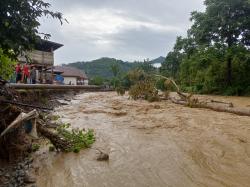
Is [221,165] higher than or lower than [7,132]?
lower

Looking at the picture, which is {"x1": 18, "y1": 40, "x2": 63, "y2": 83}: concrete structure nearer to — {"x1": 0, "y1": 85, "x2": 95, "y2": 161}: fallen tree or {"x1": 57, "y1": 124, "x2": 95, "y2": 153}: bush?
{"x1": 57, "y1": 124, "x2": 95, "y2": 153}: bush

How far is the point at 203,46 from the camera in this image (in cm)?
2488

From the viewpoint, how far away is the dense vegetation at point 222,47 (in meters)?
23.9

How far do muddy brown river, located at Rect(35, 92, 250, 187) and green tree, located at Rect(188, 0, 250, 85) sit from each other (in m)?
15.4

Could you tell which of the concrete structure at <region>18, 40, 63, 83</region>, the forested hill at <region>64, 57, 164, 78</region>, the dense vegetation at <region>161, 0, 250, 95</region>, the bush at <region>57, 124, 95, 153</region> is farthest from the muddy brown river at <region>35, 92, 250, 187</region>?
the forested hill at <region>64, 57, 164, 78</region>

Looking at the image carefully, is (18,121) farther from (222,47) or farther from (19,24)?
(222,47)

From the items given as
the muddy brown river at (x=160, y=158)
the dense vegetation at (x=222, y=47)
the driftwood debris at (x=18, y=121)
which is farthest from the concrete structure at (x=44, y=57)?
the driftwood debris at (x=18, y=121)

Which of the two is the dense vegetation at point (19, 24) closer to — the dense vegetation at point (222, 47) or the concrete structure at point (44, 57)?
the dense vegetation at point (222, 47)

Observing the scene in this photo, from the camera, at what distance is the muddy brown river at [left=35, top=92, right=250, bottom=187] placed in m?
5.44

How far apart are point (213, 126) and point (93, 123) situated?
363 cm

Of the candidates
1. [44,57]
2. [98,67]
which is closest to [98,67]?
[98,67]

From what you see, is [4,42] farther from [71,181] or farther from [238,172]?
[238,172]

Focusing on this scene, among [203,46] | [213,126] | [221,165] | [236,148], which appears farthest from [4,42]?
[203,46]

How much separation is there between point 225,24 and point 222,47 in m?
1.59
